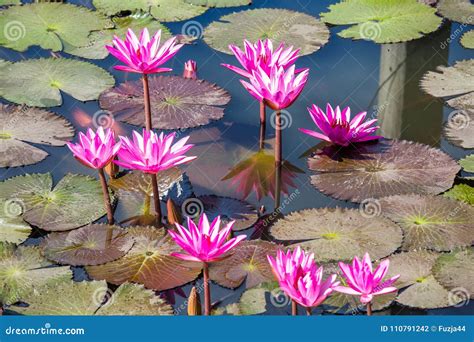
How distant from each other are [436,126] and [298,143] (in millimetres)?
724

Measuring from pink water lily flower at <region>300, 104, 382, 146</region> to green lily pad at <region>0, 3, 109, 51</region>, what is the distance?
1.73 m

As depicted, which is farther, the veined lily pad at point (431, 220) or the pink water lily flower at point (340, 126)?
the pink water lily flower at point (340, 126)

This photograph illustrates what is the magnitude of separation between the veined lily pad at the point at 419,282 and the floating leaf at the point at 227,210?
24.9 inches

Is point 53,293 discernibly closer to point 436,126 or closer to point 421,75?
point 436,126

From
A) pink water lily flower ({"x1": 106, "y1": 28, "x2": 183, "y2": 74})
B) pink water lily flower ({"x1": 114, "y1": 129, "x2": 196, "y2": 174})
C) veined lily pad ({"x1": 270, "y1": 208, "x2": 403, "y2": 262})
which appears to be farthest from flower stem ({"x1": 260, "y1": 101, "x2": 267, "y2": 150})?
pink water lily flower ({"x1": 114, "y1": 129, "x2": 196, "y2": 174})

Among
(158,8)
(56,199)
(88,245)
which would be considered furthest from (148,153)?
(158,8)

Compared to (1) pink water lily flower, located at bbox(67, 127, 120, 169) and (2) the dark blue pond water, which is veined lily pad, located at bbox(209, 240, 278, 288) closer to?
(2) the dark blue pond water

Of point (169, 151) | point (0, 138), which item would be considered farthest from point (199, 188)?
point (0, 138)

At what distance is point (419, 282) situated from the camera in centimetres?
332

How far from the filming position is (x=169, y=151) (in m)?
3.54

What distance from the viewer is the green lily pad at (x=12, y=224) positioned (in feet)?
11.7

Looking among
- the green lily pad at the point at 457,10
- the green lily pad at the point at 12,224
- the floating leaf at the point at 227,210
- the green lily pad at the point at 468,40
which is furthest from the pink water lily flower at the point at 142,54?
the green lily pad at the point at 457,10

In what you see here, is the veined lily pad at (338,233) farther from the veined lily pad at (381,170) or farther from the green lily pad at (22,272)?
the green lily pad at (22,272)

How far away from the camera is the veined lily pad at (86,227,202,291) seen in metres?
3.33
